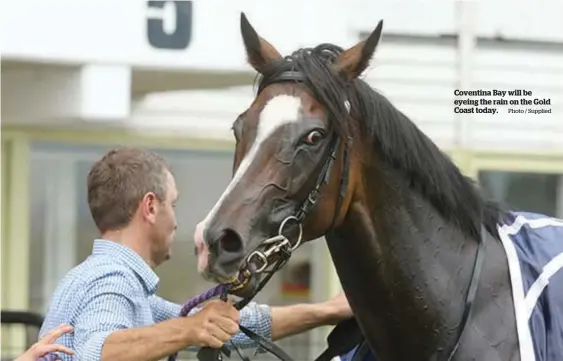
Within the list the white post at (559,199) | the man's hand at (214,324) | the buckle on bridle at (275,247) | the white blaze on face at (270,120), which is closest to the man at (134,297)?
the man's hand at (214,324)

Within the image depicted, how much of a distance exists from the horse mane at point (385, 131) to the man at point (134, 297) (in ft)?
1.59

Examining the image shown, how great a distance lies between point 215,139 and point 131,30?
1781mm

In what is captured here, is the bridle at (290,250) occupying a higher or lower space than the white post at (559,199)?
higher

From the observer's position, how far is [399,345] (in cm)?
279

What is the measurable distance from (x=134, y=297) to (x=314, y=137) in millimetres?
655

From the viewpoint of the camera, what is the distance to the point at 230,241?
249 cm

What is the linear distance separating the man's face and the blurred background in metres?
3.04

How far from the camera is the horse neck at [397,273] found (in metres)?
2.74

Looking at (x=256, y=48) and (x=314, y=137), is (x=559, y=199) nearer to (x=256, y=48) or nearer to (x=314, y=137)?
(x=256, y=48)

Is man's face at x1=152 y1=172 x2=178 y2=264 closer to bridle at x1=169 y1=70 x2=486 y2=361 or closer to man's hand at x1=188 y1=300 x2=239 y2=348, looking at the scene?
bridle at x1=169 y1=70 x2=486 y2=361

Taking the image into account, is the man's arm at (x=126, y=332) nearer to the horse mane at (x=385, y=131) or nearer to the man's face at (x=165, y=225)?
the man's face at (x=165, y=225)

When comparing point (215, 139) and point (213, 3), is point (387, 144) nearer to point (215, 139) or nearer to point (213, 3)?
point (213, 3)

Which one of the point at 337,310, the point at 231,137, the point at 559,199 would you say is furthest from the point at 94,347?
the point at 559,199

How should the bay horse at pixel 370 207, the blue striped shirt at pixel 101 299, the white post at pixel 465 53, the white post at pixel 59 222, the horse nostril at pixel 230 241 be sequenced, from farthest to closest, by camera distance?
the white post at pixel 465 53
the white post at pixel 59 222
the blue striped shirt at pixel 101 299
the bay horse at pixel 370 207
the horse nostril at pixel 230 241
